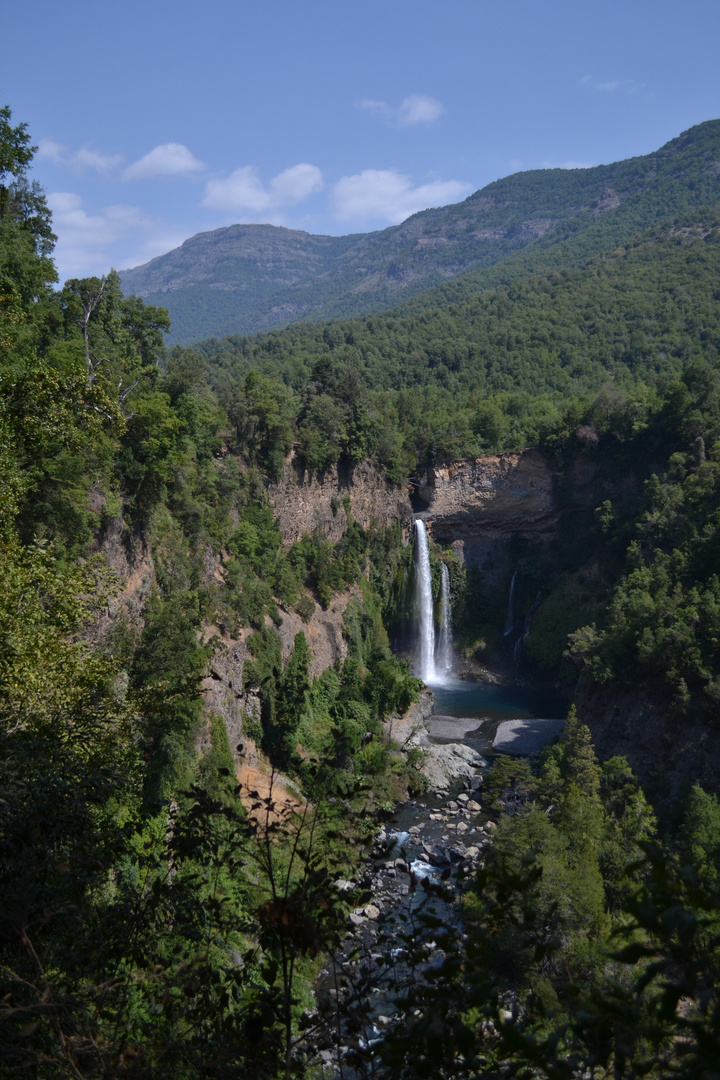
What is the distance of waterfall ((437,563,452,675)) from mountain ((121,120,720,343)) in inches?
2468

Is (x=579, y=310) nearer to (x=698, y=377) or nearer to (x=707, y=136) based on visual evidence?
(x=698, y=377)

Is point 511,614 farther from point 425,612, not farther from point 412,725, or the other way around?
point 412,725

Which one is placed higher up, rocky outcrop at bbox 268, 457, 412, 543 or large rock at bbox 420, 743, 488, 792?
rocky outcrop at bbox 268, 457, 412, 543

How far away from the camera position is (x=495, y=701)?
37125 mm

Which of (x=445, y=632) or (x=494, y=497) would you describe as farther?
(x=494, y=497)

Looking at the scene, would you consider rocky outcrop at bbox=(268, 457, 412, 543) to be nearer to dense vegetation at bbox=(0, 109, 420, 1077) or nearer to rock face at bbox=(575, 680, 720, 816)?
dense vegetation at bbox=(0, 109, 420, 1077)

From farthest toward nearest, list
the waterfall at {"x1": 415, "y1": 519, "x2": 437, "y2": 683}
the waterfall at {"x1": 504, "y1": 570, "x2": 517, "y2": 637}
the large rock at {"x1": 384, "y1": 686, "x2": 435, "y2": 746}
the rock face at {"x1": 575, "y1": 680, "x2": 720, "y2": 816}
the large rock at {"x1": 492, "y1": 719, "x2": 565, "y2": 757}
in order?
the waterfall at {"x1": 504, "y1": 570, "x2": 517, "y2": 637}
the waterfall at {"x1": 415, "y1": 519, "x2": 437, "y2": 683}
the large rock at {"x1": 492, "y1": 719, "x2": 565, "y2": 757}
the large rock at {"x1": 384, "y1": 686, "x2": 435, "y2": 746}
the rock face at {"x1": 575, "y1": 680, "x2": 720, "y2": 816}

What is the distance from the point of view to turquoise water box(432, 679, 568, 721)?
35.2 meters

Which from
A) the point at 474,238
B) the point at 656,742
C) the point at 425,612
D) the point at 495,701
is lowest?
the point at 495,701

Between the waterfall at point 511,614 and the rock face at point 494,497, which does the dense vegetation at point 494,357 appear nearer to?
the rock face at point 494,497

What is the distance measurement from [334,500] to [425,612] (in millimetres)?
9715

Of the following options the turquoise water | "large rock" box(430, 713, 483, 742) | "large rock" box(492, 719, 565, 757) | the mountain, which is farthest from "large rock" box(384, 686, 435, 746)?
the mountain

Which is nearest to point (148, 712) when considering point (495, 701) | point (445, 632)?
point (495, 701)

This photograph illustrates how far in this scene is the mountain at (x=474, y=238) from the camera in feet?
313
